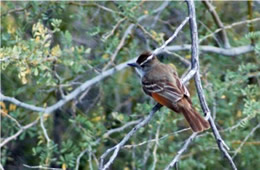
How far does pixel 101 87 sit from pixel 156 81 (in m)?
1.15

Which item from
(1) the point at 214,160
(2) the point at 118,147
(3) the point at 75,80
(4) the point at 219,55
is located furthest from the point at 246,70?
(2) the point at 118,147

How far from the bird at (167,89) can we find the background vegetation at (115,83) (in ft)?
1.15

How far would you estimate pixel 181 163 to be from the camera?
6172 millimetres

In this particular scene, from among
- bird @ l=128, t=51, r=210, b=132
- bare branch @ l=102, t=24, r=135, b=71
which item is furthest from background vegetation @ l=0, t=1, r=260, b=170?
bird @ l=128, t=51, r=210, b=132

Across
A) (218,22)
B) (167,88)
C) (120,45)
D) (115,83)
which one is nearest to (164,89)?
(167,88)

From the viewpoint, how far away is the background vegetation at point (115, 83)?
5.53 meters

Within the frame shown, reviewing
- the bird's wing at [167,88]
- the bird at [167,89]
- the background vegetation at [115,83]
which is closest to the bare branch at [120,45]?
the background vegetation at [115,83]

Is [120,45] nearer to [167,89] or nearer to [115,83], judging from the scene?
[115,83]

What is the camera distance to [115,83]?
21.9ft

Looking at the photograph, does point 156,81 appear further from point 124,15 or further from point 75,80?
point 75,80

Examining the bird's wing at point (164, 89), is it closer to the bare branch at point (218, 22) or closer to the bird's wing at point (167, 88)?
the bird's wing at point (167, 88)

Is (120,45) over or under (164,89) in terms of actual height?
over

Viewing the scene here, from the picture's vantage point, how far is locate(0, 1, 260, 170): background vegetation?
5.53 meters

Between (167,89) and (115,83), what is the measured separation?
1.73 meters
